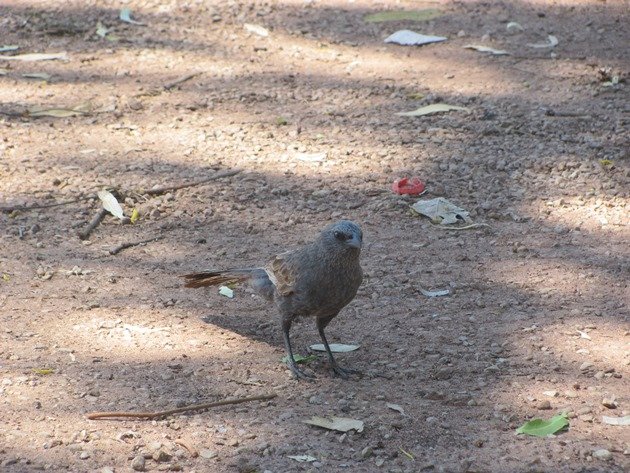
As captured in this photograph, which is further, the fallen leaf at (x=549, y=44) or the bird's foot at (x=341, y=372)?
the fallen leaf at (x=549, y=44)

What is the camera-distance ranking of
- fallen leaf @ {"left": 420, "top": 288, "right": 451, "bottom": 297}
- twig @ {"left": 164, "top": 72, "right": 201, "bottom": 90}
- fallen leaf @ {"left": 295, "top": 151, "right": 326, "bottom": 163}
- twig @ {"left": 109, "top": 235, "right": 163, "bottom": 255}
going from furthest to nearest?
1. twig @ {"left": 164, "top": 72, "right": 201, "bottom": 90}
2. fallen leaf @ {"left": 295, "top": 151, "right": 326, "bottom": 163}
3. twig @ {"left": 109, "top": 235, "right": 163, "bottom": 255}
4. fallen leaf @ {"left": 420, "top": 288, "right": 451, "bottom": 297}

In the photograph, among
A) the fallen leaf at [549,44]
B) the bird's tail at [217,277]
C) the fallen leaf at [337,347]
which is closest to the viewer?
the fallen leaf at [337,347]

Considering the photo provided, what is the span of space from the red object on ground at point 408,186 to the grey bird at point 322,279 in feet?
6.16

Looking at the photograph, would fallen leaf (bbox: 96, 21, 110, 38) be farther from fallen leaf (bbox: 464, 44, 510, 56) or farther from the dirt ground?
fallen leaf (bbox: 464, 44, 510, 56)

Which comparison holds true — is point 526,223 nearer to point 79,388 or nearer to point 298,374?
point 298,374

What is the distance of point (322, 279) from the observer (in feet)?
15.4

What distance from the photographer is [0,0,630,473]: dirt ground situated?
4.26 m

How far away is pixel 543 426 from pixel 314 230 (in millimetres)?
2416

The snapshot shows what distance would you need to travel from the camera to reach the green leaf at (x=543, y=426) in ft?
13.8

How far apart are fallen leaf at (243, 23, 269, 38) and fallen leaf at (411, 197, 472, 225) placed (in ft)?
11.4

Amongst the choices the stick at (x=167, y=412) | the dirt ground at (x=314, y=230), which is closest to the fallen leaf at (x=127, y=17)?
the dirt ground at (x=314, y=230)

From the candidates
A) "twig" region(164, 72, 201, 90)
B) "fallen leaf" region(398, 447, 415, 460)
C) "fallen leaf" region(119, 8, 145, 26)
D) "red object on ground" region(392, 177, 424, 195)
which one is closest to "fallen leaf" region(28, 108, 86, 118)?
"twig" region(164, 72, 201, 90)

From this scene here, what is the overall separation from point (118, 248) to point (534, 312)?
249 cm

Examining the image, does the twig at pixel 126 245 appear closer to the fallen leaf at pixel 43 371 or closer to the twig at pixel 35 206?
the twig at pixel 35 206
